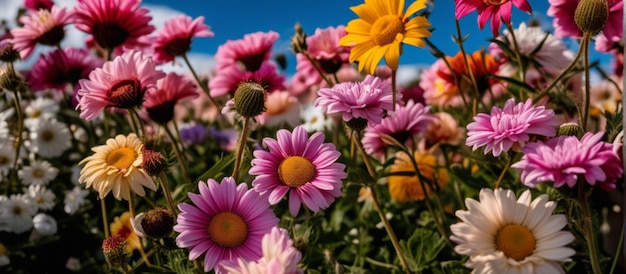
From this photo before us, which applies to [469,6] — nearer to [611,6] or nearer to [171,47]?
[611,6]

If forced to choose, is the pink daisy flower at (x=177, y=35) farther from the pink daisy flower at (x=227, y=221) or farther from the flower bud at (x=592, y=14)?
the flower bud at (x=592, y=14)

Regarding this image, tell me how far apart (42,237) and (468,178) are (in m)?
0.82

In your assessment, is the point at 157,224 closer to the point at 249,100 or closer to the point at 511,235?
the point at 249,100

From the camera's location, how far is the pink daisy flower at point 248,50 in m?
1.38

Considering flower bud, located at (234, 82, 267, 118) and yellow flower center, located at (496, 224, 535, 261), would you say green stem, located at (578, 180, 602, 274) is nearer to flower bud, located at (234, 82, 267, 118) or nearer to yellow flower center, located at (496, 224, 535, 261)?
yellow flower center, located at (496, 224, 535, 261)

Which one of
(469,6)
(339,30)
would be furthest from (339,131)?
(469,6)

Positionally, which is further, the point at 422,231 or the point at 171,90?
the point at 171,90

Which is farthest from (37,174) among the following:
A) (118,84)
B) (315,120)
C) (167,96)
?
(315,120)

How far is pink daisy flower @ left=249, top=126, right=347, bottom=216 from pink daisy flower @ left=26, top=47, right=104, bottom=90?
0.76 meters

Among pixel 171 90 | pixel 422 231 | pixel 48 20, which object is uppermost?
pixel 48 20

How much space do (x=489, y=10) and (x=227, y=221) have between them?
426 millimetres

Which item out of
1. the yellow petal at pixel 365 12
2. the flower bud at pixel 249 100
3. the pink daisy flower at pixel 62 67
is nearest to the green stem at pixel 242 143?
the flower bud at pixel 249 100

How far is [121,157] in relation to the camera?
2.93ft

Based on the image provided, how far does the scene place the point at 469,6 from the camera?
931 millimetres
